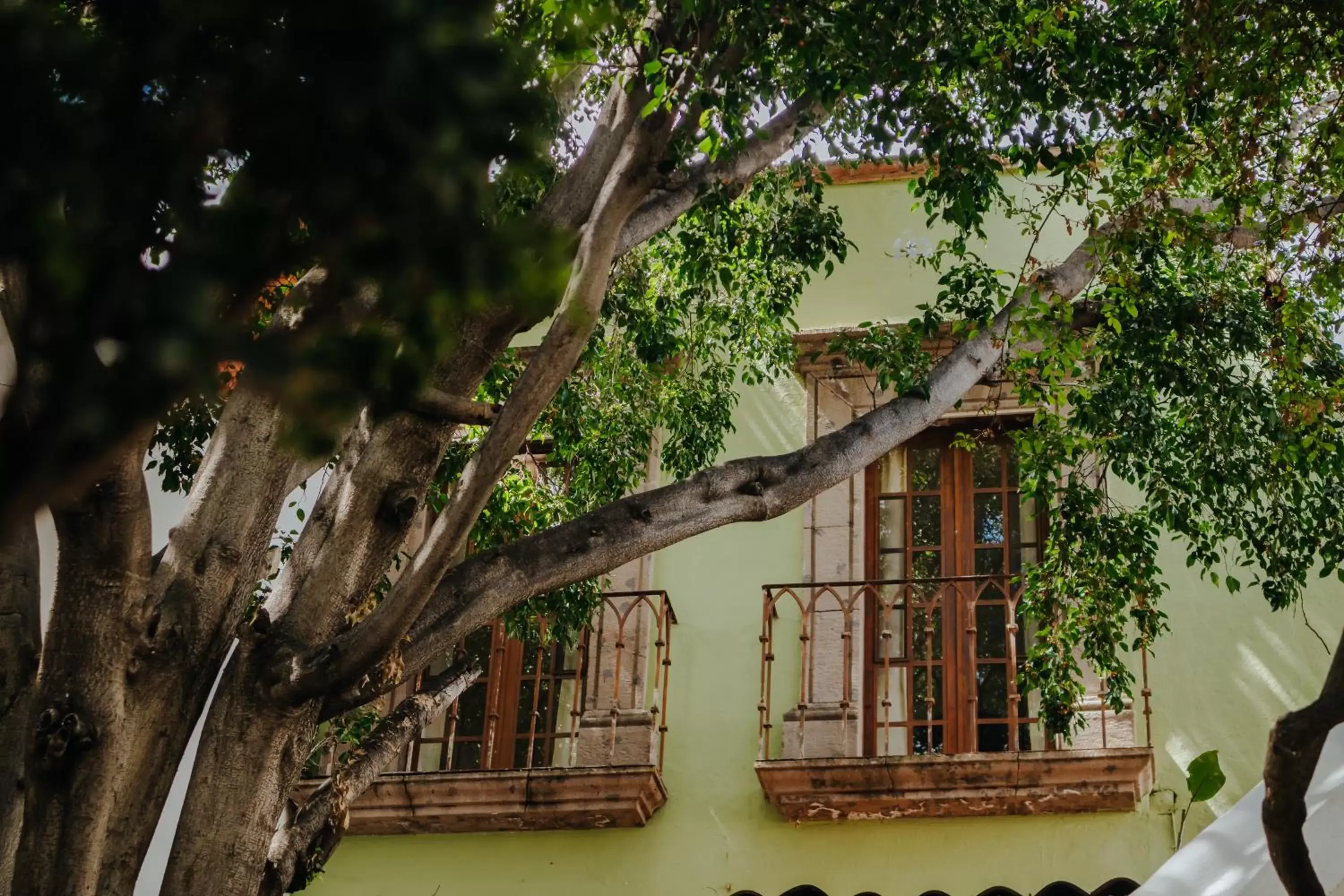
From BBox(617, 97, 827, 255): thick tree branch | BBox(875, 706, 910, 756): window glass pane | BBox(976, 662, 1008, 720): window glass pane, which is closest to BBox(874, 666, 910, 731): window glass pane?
BBox(875, 706, 910, 756): window glass pane

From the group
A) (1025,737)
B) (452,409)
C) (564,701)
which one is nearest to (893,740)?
(1025,737)

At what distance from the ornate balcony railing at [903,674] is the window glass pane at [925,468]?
2.24 ft

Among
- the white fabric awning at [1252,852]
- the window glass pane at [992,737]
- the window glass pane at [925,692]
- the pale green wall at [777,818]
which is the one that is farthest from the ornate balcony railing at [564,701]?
the white fabric awning at [1252,852]

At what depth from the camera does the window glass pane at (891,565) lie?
952 centimetres

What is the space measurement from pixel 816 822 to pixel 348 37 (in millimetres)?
6979

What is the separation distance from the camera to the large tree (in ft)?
6.82

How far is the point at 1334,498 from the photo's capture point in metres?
7.26

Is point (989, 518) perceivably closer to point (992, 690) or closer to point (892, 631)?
point (892, 631)

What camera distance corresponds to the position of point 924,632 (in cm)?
923

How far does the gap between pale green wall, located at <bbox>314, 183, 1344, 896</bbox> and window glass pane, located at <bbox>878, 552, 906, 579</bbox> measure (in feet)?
1.54

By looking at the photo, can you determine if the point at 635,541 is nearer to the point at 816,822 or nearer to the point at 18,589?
the point at 18,589

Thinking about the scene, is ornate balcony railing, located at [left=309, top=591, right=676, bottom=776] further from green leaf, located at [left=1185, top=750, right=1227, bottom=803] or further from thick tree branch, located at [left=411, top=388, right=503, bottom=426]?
thick tree branch, located at [left=411, top=388, right=503, bottom=426]

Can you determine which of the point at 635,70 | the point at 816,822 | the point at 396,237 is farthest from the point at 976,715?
the point at 396,237

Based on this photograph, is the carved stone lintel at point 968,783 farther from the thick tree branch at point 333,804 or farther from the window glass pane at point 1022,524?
the thick tree branch at point 333,804
